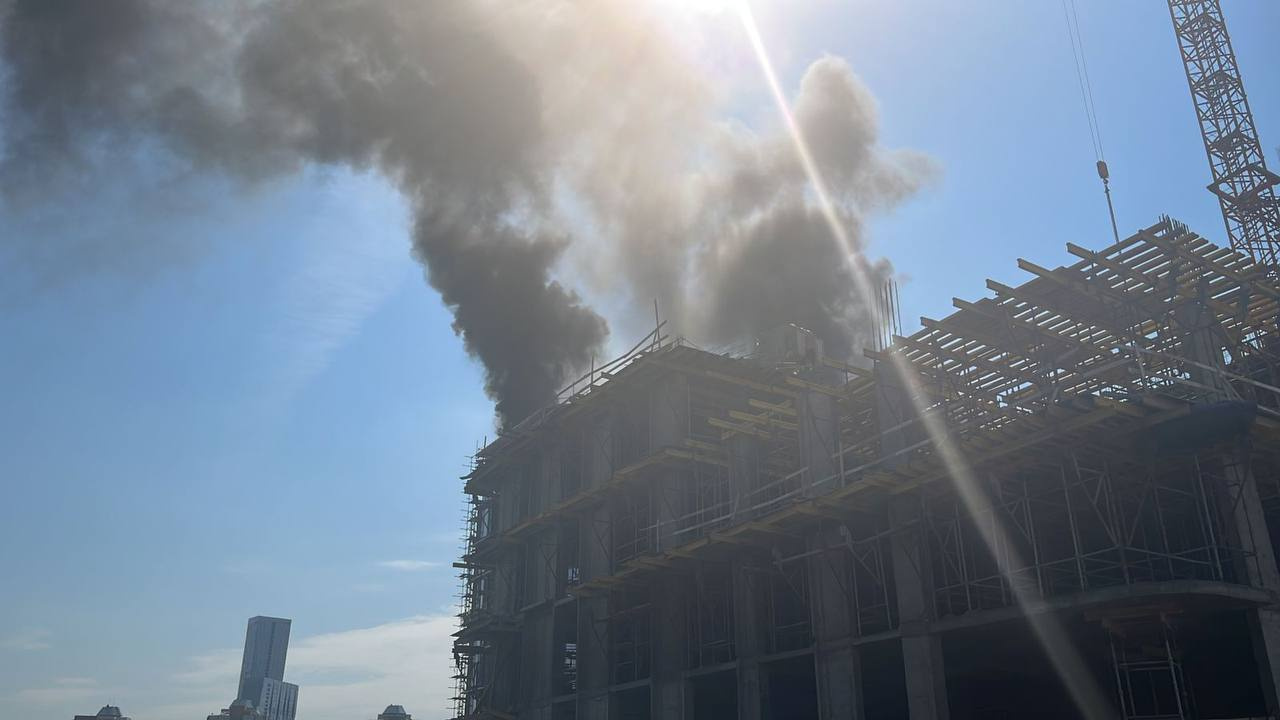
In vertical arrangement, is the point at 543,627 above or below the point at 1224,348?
below

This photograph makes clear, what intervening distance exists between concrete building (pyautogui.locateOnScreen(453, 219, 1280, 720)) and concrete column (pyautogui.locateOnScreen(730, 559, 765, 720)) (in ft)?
0.28

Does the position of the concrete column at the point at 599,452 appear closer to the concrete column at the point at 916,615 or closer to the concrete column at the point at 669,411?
the concrete column at the point at 669,411

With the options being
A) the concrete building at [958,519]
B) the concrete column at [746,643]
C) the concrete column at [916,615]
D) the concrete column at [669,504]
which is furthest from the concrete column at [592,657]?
the concrete column at [916,615]

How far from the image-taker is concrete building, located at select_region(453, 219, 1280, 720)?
2336cm

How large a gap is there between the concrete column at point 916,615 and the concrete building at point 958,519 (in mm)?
61

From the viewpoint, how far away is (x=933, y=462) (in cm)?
2638

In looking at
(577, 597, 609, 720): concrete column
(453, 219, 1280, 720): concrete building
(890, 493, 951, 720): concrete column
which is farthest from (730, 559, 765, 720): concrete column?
(577, 597, 609, 720): concrete column

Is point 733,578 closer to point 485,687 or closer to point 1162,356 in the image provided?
point 1162,356

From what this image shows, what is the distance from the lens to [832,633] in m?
29.7

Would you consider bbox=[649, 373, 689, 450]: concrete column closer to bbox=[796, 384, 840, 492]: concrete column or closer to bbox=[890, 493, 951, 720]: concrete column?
bbox=[796, 384, 840, 492]: concrete column

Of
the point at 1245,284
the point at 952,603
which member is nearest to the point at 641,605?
the point at 952,603

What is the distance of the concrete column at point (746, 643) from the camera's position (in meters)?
32.0

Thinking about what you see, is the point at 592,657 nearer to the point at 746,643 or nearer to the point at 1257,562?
the point at 746,643

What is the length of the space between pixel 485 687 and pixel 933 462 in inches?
1163
